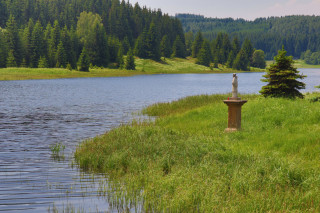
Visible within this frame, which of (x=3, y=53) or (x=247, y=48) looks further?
(x=247, y=48)

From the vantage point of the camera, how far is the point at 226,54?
183 m

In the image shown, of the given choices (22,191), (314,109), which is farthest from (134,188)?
(314,109)

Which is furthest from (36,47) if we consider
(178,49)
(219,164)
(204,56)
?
(219,164)

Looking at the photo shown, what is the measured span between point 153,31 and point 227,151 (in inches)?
6191

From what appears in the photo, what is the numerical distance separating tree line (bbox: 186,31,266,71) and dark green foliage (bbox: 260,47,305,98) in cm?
13990

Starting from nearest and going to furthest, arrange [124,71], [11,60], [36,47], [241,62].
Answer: [11,60], [36,47], [124,71], [241,62]

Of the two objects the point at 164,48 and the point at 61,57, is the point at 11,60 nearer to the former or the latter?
the point at 61,57

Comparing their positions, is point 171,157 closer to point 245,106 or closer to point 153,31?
point 245,106

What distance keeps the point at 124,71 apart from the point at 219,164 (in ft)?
381

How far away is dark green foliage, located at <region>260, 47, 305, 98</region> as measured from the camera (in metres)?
26.5

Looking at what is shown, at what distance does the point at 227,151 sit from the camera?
13.0 meters

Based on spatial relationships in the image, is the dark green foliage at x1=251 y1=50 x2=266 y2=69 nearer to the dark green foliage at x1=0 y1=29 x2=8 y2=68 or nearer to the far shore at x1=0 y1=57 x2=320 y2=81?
the far shore at x1=0 y1=57 x2=320 y2=81

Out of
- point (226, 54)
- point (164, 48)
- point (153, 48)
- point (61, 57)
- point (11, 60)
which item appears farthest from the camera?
point (226, 54)

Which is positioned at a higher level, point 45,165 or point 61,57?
point 61,57
